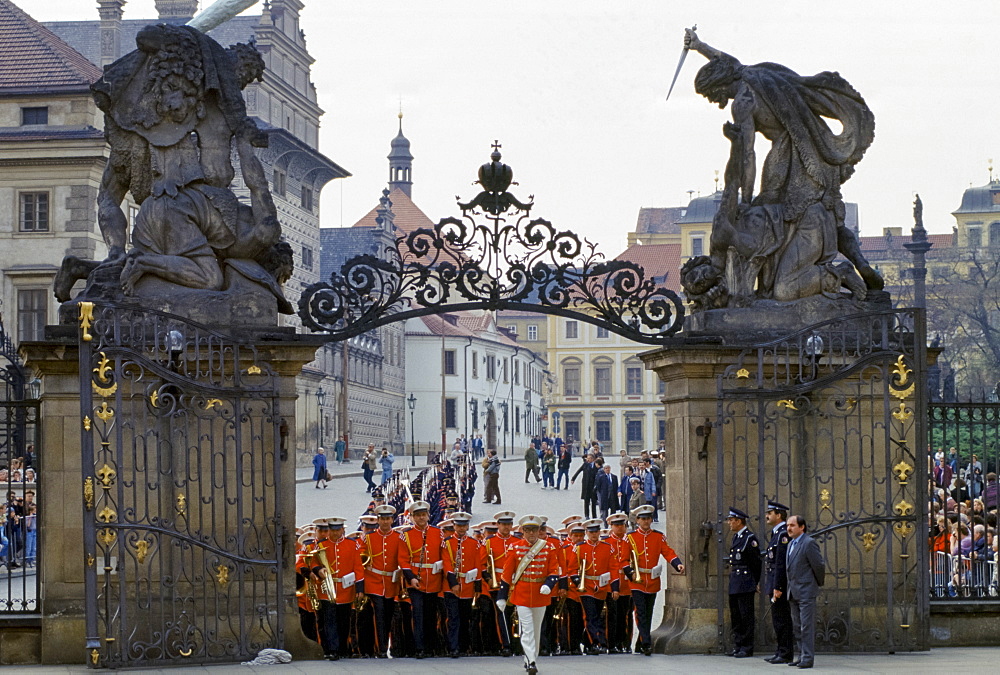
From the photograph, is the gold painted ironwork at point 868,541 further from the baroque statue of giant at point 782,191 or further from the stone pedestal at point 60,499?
the stone pedestal at point 60,499

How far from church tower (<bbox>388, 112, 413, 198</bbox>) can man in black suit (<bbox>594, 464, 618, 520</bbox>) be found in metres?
85.7

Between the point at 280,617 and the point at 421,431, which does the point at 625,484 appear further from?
the point at 421,431

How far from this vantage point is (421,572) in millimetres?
14836

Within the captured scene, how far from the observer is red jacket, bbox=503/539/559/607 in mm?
13555

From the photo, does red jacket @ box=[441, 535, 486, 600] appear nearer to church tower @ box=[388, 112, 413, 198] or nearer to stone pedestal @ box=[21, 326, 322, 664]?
stone pedestal @ box=[21, 326, 322, 664]

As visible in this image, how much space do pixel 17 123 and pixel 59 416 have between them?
33.5 meters

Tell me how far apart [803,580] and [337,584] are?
13.5 ft

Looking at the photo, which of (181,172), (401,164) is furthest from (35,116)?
(401,164)

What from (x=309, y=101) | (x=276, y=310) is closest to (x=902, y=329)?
(x=276, y=310)

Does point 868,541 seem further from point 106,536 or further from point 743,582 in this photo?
point 106,536

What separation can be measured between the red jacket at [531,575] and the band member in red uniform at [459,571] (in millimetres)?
966

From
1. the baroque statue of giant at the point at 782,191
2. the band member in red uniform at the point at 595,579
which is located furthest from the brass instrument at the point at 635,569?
the baroque statue of giant at the point at 782,191

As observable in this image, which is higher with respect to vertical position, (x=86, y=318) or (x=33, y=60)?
(x=33, y=60)

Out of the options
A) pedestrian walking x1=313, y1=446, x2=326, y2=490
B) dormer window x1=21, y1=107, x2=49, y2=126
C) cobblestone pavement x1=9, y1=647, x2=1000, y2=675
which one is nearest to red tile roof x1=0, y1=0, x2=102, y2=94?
dormer window x1=21, y1=107, x2=49, y2=126
